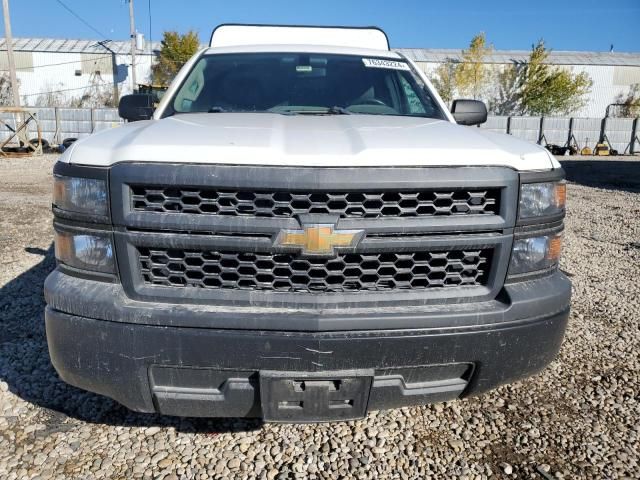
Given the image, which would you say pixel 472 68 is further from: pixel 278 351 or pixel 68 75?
pixel 278 351

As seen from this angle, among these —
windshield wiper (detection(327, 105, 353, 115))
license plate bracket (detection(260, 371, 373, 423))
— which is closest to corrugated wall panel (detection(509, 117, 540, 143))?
windshield wiper (detection(327, 105, 353, 115))

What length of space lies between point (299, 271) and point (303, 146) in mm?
468

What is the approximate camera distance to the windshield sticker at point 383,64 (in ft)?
11.5

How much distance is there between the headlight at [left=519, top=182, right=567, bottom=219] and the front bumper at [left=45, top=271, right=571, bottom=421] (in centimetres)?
31

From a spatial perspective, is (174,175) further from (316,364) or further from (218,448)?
(218,448)

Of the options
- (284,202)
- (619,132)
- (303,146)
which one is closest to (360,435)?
(284,202)

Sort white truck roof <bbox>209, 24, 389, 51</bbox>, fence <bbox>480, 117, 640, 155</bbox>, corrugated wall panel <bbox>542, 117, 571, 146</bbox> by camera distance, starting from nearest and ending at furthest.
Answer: white truck roof <bbox>209, 24, 389, 51</bbox>
fence <bbox>480, 117, 640, 155</bbox>
corrugated wall panel <bbox>542, 117, 571, 146</bbox>

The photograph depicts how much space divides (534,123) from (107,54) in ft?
118

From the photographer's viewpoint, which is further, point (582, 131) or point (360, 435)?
point (582, 131)

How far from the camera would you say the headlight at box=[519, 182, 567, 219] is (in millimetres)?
1954

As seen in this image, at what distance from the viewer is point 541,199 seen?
199 centimetres

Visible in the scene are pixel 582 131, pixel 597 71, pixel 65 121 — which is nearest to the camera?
pixel 65 121

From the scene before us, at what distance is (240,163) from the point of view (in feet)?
5.90

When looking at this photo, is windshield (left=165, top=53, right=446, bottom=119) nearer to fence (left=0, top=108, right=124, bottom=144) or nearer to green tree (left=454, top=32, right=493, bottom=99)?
fence (left=0, top=108, right=124, bottom=144)
